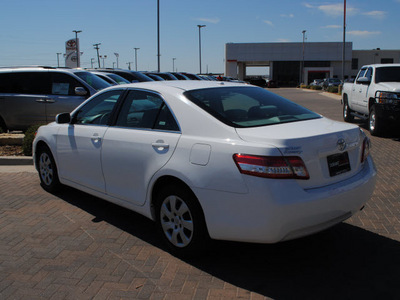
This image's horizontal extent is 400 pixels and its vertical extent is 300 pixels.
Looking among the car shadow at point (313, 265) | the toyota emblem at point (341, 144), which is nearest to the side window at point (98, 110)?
the car shadow at point (313, 265)

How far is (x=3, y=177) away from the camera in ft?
24.3

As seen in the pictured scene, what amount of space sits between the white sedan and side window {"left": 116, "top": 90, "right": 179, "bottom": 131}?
12 millimetres

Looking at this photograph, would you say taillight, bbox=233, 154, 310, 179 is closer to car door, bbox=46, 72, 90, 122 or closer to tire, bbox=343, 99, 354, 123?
car door, bbox=46, 72, 90, 122

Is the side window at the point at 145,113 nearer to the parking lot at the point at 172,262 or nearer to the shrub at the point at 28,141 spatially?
the parking lot at the point at 172,262

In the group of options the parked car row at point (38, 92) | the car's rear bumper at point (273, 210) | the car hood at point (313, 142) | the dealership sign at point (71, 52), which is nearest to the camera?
the car's rear bumper at point (273, 210)

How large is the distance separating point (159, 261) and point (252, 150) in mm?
1434

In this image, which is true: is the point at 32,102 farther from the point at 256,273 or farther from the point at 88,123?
the point at 256,273

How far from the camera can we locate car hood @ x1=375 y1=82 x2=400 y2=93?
10.8 meters

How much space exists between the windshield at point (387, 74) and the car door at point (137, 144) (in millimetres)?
9369

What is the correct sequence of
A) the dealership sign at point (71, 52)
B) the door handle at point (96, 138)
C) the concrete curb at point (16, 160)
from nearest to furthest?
1. the door handle at point (96, 138)
2. the concrete curb at point (16, 160)
3. the dealership sign at point (71, 52)

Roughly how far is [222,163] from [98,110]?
2.41 meters

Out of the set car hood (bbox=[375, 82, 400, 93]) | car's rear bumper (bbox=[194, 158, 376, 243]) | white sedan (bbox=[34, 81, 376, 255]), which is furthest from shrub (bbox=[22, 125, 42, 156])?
car hood (bbox=[375, 82, 400, 93])

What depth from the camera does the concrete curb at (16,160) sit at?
27.2 ft

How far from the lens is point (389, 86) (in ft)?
36.6
